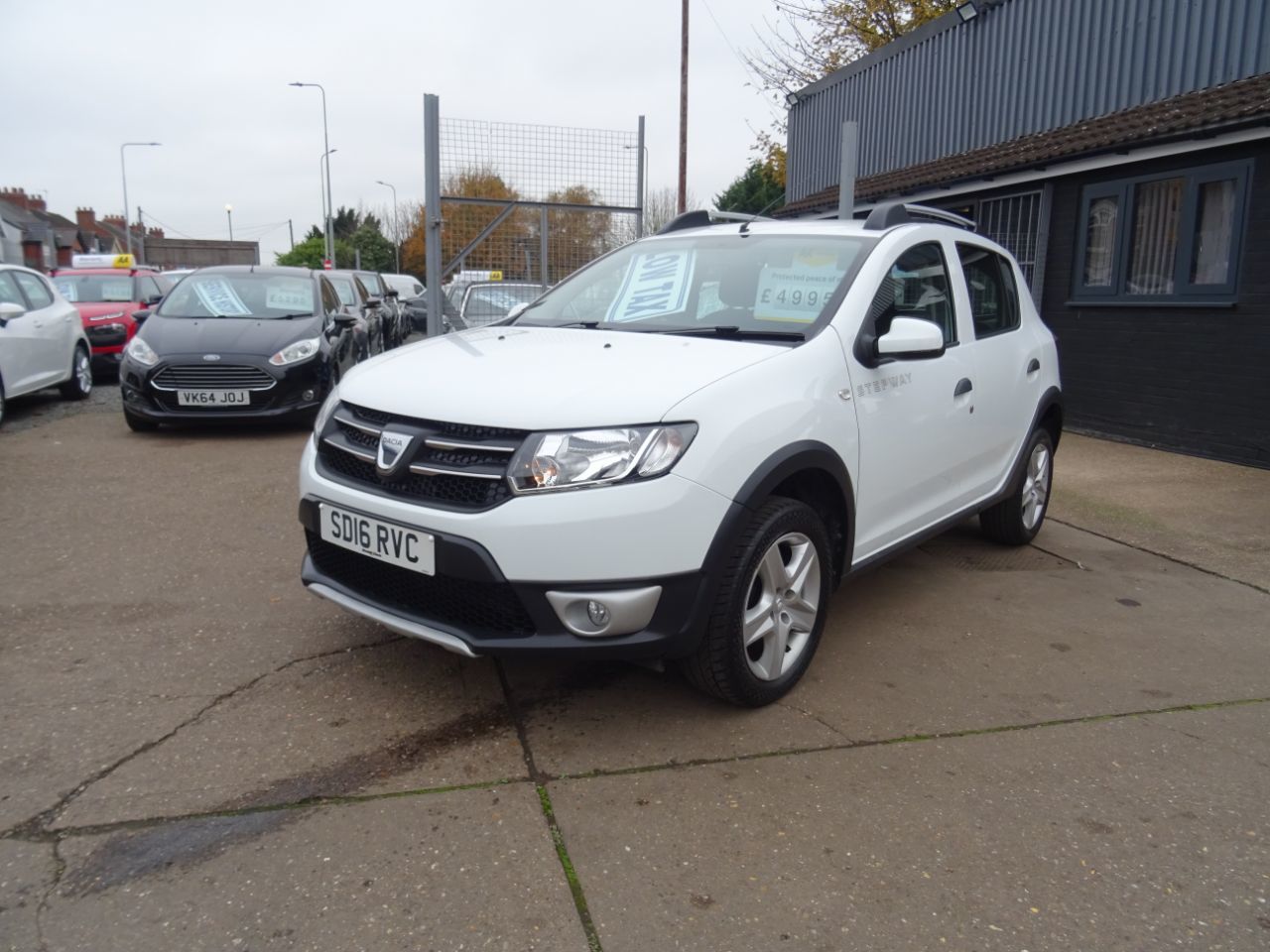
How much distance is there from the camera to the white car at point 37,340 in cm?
889

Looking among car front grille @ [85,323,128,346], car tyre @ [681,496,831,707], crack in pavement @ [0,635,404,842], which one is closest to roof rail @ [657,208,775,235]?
car tyre @ [681,496,831,707]

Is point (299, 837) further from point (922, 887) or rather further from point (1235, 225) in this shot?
point (1235, 225)

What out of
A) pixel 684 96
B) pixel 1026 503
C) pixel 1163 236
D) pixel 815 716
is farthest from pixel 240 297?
pixel 684 96

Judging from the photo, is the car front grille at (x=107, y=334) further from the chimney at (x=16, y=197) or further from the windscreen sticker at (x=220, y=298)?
the chimney at (x=16, y=197)

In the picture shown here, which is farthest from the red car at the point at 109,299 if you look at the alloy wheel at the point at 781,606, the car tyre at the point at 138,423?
the alloy wheel at the point at 781,606

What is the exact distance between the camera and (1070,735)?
3.20 metres

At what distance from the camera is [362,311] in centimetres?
1161

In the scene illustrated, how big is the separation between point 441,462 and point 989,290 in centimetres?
314

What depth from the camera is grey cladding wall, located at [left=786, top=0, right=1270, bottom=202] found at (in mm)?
8844

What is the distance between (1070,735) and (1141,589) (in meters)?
1.94

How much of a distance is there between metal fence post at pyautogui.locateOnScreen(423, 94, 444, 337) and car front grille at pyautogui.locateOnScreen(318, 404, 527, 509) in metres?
6.14

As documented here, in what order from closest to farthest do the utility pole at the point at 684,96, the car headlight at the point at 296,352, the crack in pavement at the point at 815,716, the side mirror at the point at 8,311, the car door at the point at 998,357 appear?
1. the crack in pavement at the point at 815,716
2. the car door at the point at 998,357
3. the car headlight at the point at 296,352
4. the side mirror at the point at 8,311
5. the utility pole at the point at 684,96

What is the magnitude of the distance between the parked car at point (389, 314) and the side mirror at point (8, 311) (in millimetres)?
4882

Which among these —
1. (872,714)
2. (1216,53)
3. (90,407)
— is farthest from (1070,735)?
(90,407)
